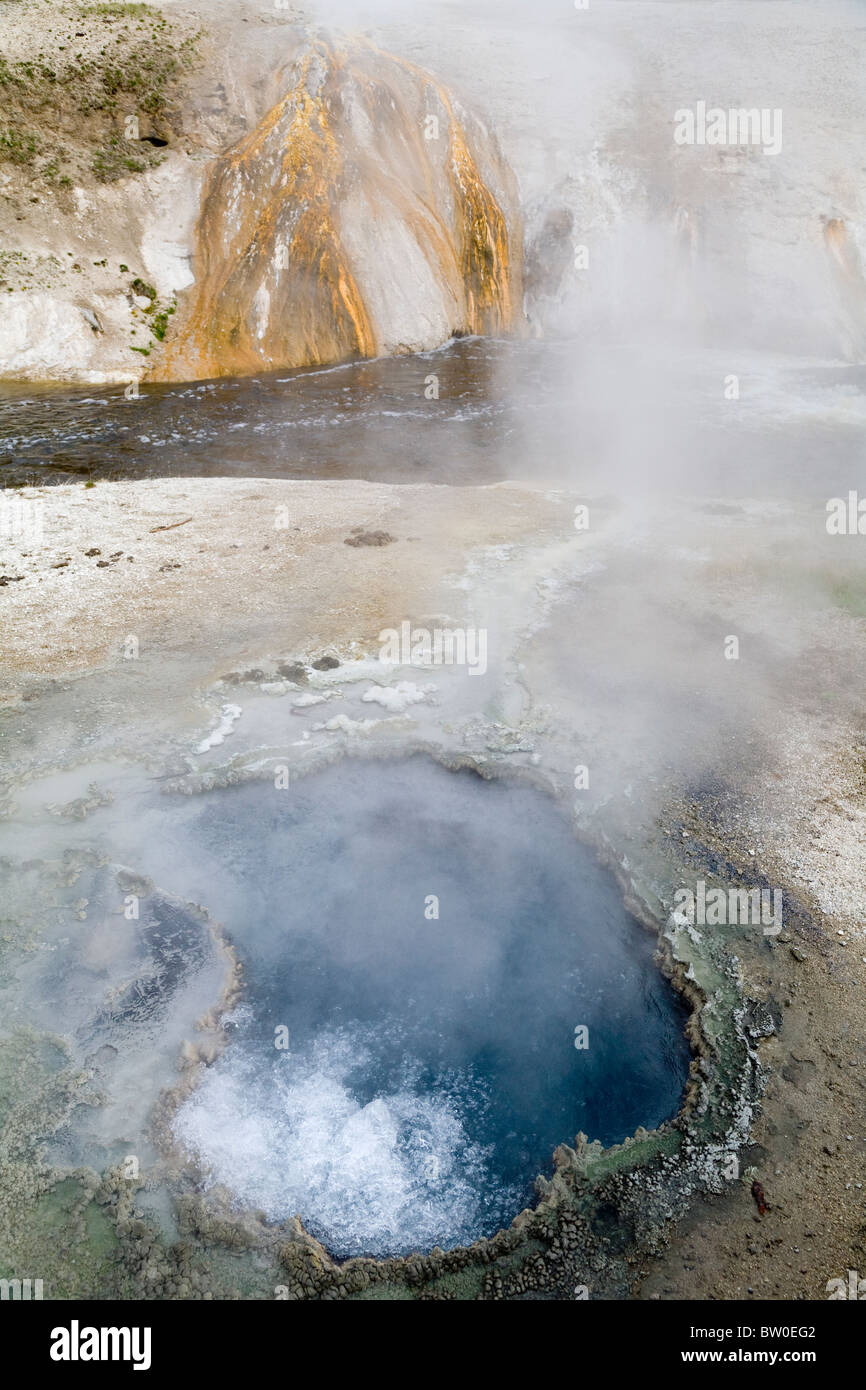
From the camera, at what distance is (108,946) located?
524 cm

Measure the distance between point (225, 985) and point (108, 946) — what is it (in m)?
0.89

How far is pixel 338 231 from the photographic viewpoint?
61.8ft

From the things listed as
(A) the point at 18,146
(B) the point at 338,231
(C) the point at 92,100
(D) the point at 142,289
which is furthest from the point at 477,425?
(C) the point at 92,100

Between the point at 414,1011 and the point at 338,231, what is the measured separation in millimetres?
19226

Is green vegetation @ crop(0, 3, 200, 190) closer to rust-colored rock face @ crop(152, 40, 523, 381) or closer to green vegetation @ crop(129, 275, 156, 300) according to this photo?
rust-colored rock face @ crop(152, 40, 523, 381)

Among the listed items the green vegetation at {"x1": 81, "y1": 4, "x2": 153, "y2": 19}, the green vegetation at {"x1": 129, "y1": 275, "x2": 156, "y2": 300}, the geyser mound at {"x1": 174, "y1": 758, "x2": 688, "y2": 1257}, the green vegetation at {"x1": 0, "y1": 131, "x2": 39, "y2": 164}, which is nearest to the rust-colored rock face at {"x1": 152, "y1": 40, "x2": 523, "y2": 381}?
the green vegetation at {"x1": 129, "y1": 275, "x2": 156, "y2": 300}

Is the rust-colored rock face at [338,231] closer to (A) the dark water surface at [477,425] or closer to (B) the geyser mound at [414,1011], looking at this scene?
(A) the dark water surface at [477,425]

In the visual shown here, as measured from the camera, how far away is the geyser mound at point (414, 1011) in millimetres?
4035

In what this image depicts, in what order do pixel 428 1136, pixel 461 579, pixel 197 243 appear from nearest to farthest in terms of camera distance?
pixel 428 1136 → pixel 461 579 → pixel 197 243

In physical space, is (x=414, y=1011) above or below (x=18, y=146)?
below

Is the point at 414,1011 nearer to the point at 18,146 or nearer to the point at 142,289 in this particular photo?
the point at 142,289

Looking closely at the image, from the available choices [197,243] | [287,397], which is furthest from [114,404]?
[197,243]

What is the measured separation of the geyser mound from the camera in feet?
13.2
